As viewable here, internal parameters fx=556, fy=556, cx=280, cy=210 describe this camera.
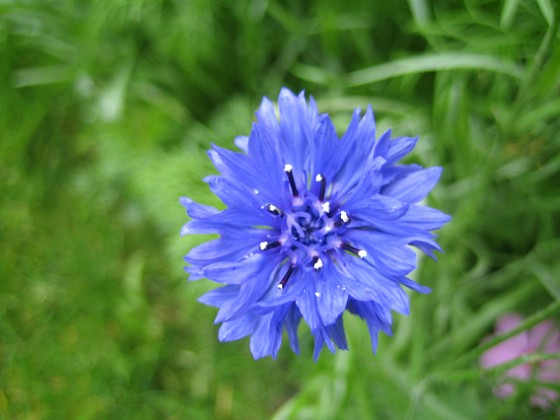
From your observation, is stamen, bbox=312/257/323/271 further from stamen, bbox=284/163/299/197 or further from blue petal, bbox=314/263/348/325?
stamen, bbox=284/163/299/197

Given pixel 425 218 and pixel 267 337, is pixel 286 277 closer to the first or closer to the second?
pixel 267 337

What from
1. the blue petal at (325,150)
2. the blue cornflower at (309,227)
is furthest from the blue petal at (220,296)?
the blue petal at (325,150)

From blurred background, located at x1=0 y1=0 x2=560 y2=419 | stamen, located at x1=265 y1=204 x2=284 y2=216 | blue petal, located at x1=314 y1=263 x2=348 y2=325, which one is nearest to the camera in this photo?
blue petal, located at x1=314 y1=263 x2=348 y2=325

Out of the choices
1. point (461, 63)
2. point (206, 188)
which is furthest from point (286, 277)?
point (206, 188)

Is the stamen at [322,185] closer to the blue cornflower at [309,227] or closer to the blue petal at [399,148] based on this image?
the blue cornflower at [309,227]

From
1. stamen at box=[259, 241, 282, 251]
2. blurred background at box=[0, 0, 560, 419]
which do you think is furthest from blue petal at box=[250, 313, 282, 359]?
blurred background at box=[0, 0, 560, 419]
